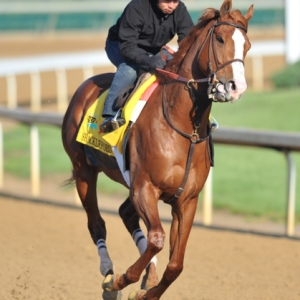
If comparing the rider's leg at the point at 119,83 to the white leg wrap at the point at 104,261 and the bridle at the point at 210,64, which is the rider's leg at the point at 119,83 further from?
the white leg wrap at the point at 104,261

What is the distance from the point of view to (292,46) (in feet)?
56.8

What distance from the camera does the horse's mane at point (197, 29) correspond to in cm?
485

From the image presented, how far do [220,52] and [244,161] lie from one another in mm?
7675

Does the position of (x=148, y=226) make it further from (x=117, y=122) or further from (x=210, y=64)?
(x=210, y=64)

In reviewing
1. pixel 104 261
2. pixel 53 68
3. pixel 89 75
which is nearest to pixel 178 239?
pixel 104 261

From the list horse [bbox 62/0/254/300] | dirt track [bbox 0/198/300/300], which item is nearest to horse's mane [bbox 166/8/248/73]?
horse [bbox 62/0/254/300]

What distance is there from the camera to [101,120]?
602cm

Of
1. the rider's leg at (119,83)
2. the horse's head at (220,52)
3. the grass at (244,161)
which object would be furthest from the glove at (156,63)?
the grass at (244,161)

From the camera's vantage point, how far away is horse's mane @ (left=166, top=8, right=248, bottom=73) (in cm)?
485

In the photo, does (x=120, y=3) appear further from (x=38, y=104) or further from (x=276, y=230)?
(x=276, y=230)

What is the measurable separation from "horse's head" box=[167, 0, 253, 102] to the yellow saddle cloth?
0.36 m

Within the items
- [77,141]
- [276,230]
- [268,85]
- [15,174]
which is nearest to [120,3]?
[268,85]

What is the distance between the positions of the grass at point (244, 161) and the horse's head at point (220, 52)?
16.4 feet

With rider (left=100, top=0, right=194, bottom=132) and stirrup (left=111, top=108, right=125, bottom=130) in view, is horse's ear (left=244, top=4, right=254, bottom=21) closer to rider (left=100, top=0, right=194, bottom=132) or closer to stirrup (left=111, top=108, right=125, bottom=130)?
rider (left=100, top=0, right=194, bottom=132)
